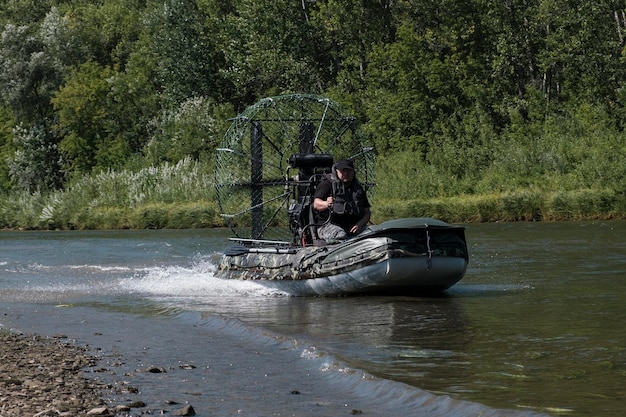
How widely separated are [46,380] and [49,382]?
113mm

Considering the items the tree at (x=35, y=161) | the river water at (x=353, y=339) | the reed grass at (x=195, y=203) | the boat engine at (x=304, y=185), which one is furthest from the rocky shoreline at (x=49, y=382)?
the tree at (x=35, y=161)

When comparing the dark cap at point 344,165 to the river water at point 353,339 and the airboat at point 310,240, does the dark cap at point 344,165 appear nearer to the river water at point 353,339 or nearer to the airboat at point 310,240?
the airboat at point 310,240

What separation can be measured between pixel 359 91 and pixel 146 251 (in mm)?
26428

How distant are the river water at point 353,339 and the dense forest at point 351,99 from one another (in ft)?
60.8

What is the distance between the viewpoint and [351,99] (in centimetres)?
5381

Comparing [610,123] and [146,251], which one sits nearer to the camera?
[146,251]

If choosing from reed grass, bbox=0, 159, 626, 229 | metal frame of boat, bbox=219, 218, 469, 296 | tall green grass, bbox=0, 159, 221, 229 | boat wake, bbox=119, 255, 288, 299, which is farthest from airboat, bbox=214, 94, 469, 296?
tall green grass, bbox=0, 159, 221, 229

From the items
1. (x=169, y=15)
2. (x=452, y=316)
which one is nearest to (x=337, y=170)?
(x=452, y=316)

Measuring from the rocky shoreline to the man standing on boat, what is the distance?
5.26 m

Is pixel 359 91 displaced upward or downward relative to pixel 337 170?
upward

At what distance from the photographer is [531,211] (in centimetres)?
3806

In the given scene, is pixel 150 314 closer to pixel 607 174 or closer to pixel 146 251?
pixel 146 251

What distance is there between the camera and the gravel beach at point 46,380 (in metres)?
8.68

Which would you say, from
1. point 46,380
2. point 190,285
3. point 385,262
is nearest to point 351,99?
point 190,285
